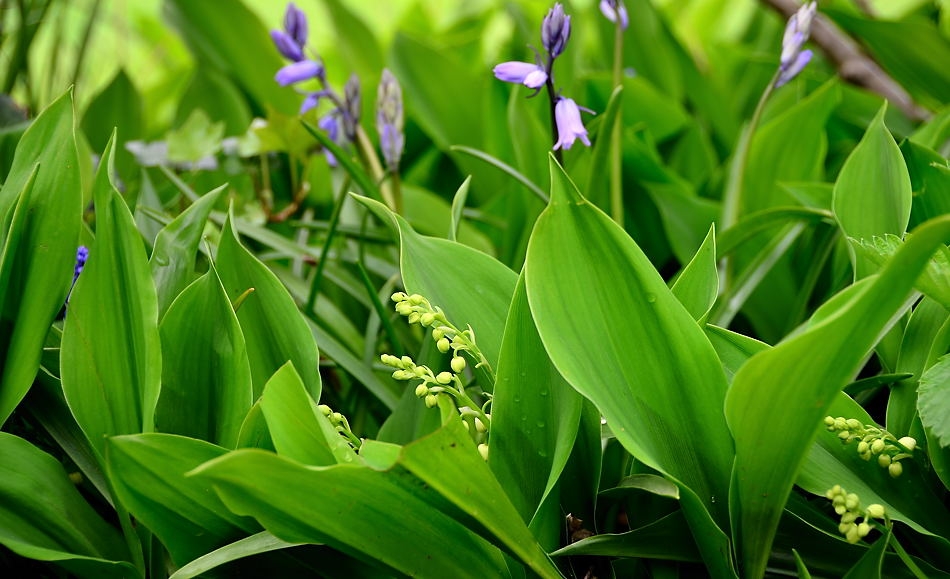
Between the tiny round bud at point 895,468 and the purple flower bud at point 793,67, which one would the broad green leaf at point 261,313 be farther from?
the purple flower bud at point 793,67

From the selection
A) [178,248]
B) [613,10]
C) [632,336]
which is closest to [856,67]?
[613,10]

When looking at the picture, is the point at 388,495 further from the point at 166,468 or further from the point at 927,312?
the point at 927,312

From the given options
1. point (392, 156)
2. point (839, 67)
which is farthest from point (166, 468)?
point (839, 67)

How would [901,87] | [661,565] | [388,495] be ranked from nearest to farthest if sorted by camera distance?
[388,495] → [661,565] → [901,87]

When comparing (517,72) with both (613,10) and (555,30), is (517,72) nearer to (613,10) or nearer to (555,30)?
(555,30)

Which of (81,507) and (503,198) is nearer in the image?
(81,507)

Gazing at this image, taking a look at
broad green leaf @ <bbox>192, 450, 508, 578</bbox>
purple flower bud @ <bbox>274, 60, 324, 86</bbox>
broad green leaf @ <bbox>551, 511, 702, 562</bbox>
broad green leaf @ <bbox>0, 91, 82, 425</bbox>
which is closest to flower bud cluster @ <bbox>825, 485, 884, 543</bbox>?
broad green leaf @ <bbox>551, 511, 702, 562</bbox>

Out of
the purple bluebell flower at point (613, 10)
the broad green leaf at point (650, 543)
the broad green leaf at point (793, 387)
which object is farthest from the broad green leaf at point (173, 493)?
the purple bluebell flower at point (613, 10)
